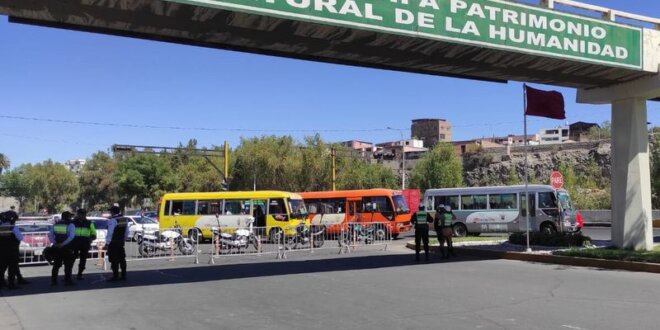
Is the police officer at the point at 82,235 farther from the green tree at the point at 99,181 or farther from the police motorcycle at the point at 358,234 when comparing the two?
the green tree at the point at 99,181

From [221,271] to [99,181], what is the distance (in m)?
82.1

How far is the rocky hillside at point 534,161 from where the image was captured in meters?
74.8

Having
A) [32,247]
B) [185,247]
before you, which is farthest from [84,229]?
[185,247]

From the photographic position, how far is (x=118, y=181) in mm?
69562

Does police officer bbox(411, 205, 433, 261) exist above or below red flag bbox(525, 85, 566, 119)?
below

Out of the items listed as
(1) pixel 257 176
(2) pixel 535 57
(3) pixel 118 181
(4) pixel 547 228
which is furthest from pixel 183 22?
(3) pixel 118 181

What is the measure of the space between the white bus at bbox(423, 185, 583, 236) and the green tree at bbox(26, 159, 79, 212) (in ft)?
289

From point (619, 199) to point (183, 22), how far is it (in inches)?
545

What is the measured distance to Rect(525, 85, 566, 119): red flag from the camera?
1853cm

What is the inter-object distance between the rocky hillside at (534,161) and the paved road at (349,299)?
203 ft

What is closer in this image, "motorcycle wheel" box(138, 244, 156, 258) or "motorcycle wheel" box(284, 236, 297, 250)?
"motorcycle wheel" box(138, 244, 156, 258)

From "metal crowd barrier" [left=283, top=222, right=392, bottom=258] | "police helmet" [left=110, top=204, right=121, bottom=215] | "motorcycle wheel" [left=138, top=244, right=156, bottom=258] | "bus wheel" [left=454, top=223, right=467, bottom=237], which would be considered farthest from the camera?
"bus wheel" [left=454, top=223, right=467, bottom=237]

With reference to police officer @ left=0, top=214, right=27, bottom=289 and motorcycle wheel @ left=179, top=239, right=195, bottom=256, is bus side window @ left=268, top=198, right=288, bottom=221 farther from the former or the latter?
police officer @ left=0, top=214, right=27, bottom=289

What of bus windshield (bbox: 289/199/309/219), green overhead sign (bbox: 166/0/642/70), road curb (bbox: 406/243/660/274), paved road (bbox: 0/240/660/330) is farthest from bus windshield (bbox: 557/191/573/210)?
paved road (bbox: 0/240/660/330)
